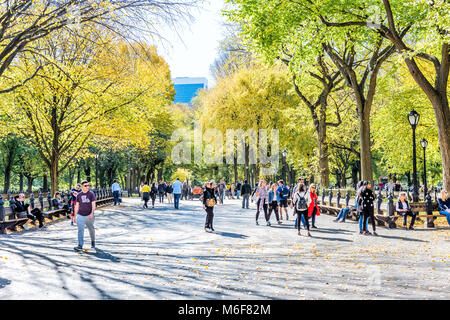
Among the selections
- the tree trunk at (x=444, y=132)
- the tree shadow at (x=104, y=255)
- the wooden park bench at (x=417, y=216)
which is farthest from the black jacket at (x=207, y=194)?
the tree trunk at (x=444, y=132)

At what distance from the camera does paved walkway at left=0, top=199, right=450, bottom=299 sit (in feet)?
22.2

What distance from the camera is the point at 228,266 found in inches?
352

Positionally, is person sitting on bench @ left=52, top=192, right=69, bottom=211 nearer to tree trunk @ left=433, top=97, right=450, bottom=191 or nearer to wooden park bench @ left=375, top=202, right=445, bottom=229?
wooden park bench @ left=375, top=202, right=445, bottom=229

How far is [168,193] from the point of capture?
35.1 m

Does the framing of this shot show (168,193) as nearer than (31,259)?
No

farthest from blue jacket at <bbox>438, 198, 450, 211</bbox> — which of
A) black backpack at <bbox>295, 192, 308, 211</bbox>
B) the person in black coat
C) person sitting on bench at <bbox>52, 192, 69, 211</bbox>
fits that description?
person sitting on bench at <bbox>52, 192, 69, 211</bbox>

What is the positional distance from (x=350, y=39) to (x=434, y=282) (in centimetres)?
1599

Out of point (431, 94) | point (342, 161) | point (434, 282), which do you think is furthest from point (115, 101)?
point (342, 161)

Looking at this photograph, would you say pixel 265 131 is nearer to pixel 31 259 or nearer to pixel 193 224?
pixel 193 224

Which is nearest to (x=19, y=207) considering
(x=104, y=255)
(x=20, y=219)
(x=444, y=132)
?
(x=20, y=219)

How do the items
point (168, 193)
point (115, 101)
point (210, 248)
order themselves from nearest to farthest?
point (210, 248)
point (115, 101)
point (168, 193)

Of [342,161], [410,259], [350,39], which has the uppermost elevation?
[350,39]

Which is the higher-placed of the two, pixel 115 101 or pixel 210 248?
pixel 115 101
